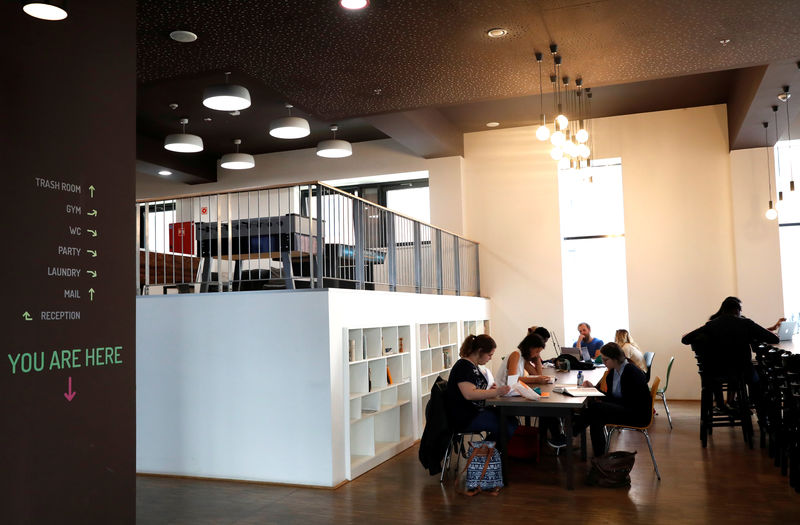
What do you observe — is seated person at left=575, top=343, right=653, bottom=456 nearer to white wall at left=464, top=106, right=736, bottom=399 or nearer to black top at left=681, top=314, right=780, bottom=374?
black top at left=681, top=314, right=780, bottom=374

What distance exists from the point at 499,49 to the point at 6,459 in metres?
4.71

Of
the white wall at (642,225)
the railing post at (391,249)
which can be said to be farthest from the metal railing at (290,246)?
the white wall at (642,225)

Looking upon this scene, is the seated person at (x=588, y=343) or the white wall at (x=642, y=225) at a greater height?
the white wall at (x=642, y=225)

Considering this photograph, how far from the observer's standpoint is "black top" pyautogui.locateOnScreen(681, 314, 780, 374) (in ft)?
21.3

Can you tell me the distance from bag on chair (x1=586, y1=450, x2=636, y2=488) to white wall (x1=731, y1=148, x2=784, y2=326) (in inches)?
218

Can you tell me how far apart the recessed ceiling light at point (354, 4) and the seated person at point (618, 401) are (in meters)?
3.42

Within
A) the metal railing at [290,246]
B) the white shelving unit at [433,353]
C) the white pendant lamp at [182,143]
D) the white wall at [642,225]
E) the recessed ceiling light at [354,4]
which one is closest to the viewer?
the recessed ceiling light at [354,4]

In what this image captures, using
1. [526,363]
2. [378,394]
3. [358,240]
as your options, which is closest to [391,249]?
[358,240]

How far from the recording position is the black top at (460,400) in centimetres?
549

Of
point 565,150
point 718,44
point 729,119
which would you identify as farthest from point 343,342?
point 729,119

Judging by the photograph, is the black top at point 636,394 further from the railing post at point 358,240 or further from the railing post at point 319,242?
the railing post at point 319,242

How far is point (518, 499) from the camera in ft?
16.4

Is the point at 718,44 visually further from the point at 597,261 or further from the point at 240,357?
the point at 597,261

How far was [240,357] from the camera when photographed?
5883 millimetres
